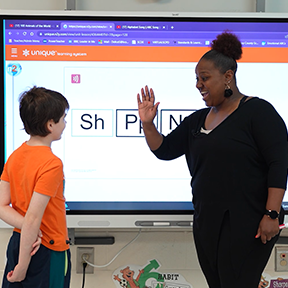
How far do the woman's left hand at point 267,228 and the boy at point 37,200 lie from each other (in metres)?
0.74

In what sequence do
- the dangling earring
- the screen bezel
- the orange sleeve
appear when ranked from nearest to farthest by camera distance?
the orange sleeve < the dangling earring < the screen bezel

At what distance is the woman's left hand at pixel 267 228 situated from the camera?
1.28 m

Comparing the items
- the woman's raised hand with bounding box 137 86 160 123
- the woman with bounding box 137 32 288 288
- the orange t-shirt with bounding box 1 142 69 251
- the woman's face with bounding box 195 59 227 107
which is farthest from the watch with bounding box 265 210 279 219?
the orange t-shirt with bounding box 1 142 69 251

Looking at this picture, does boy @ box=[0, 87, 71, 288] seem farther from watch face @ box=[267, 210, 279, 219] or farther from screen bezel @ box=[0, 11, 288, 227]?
watch face @ box=[267, 210, 279, 219]

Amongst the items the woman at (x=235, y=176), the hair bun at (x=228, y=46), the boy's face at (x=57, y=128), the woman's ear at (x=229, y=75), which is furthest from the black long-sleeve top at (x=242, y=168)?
the boy's face at (x=57, y=128)

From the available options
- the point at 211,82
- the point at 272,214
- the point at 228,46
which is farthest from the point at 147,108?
the point at 272,214

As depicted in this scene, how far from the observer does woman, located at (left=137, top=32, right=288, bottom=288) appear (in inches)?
50.6

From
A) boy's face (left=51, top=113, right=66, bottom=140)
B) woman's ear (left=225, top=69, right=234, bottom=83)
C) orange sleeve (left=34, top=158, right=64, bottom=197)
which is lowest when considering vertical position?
orange sleeve (left=34, top=158, right=64, bottom=197)

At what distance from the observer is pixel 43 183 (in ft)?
3.92

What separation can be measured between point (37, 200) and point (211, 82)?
2.63 feet

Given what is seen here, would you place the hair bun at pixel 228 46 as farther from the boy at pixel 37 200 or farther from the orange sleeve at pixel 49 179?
the orange sleeve at pixel 49 179

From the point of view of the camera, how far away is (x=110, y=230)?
2068 millimetres

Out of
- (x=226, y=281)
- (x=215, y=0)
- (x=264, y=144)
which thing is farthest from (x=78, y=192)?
(x=215, y=0)

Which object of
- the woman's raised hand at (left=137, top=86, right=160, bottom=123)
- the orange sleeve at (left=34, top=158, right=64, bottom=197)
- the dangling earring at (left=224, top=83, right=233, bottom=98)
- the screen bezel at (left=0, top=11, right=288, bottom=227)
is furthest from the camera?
the screen bezel at (left=0, top=11, right=288, bottom=227)
